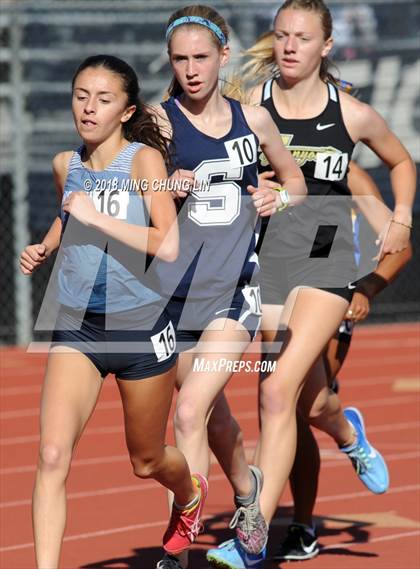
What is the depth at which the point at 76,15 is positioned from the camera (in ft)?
43.1

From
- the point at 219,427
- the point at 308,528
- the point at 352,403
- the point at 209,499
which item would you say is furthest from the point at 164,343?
the point at 352,403

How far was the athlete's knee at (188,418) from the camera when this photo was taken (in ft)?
16.7

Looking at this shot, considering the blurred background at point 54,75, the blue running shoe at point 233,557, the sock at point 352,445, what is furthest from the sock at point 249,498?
the blurred background at point 54,75

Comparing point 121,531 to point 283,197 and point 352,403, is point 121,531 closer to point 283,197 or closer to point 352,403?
point 283,197

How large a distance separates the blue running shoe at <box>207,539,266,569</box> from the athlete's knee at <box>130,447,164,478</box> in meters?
0.65

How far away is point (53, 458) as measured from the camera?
446cm

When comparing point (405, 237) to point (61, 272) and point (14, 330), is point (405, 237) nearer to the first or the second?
point (61, 272)

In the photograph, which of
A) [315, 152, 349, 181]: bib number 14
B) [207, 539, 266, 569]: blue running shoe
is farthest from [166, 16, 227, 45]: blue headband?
[207, 539, 266, 569]: blue running shoe

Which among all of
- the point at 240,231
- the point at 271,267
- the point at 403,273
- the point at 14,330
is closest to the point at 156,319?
the point at 240,231

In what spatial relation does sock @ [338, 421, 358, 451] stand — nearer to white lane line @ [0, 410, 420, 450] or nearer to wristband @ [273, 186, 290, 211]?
wristband @ [273, 186, 290, 211]

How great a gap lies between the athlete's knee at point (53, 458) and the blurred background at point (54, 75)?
8526 mm

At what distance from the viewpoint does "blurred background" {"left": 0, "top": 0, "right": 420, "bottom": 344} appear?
13055 mm

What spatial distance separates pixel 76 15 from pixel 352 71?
2.91 metres

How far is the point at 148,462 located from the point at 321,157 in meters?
1.72
